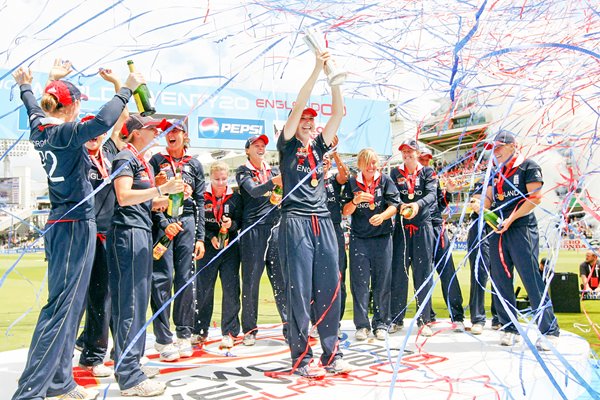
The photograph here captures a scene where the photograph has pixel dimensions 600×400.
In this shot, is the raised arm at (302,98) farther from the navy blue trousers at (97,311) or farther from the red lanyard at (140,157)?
the navy blue trousers at (97,311)

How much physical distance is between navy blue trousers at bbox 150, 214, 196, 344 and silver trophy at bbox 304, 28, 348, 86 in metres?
1.71

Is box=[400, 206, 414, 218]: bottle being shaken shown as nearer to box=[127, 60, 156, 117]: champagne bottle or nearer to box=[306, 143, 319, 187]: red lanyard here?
box=[306, 143, 319, 187]: red lanyard

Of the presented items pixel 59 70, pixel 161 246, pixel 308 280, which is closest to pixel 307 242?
pixel 308 280

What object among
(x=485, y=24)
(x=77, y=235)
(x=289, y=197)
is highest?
(x=485, y=24)

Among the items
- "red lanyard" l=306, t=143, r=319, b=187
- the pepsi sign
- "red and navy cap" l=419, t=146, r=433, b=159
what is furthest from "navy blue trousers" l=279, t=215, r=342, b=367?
the pepsi sign

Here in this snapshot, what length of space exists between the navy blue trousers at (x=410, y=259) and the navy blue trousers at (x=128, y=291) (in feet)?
8.49

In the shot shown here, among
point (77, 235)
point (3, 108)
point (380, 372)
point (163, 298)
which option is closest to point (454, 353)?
point (380, 372)

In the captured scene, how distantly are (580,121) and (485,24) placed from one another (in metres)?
1.05

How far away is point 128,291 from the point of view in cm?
295

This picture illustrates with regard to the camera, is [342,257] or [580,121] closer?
[580,121]

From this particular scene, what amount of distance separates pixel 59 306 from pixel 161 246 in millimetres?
1056

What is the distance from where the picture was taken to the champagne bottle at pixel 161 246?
3.57 meters

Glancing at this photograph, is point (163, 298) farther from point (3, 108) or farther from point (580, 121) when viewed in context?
point (3, 108)

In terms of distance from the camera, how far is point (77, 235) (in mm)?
2637
